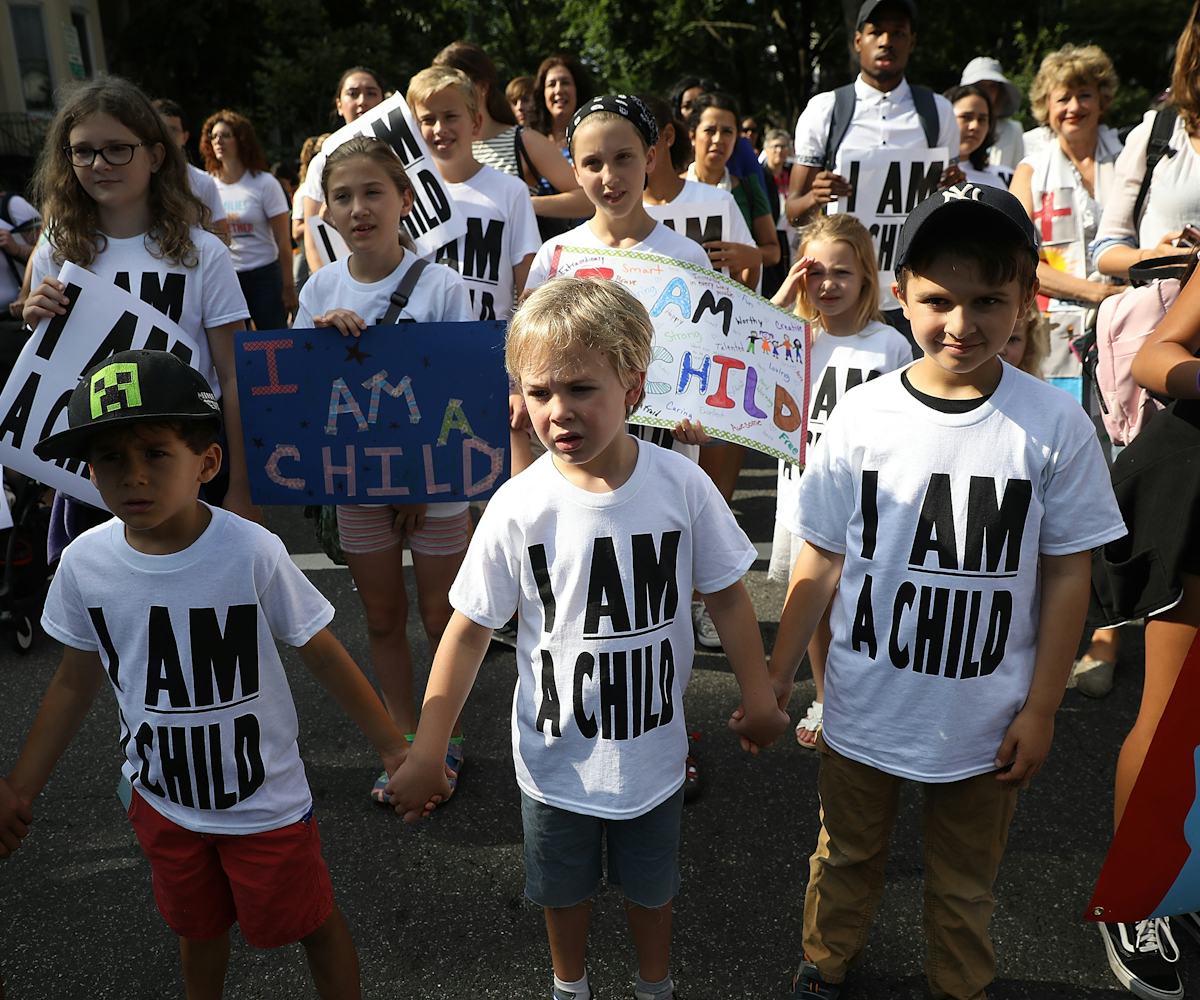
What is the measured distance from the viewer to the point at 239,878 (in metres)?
2.02

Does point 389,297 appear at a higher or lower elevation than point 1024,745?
higher

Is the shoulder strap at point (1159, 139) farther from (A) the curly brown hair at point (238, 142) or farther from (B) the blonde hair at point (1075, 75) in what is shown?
(A) the curly brown hair at point (238, 142)

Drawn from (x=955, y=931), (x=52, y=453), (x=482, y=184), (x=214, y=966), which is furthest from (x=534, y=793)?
(x=482, y=184)

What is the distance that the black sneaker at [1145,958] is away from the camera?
2.31 m

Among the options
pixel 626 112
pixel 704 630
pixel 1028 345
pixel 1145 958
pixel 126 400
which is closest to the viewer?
pixel 126 400

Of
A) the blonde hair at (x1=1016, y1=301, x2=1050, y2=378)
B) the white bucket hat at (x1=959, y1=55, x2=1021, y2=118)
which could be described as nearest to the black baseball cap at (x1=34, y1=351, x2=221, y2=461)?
the blonde hair at (x1=1016, y1=301, x2=1050, y2=378)

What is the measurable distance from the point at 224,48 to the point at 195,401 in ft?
86.1

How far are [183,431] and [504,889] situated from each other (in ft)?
4.87

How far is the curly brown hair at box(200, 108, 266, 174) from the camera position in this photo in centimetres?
695

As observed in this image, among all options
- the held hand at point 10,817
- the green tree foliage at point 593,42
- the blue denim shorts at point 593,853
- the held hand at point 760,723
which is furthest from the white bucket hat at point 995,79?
the green tree foliage at point 593,42

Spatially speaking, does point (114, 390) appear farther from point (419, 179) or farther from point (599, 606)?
point (419, 179)

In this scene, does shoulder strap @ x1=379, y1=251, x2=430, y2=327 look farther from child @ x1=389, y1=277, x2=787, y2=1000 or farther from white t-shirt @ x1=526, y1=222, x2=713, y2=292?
child @ x1=389, y1=277, x2=787, y2=1000

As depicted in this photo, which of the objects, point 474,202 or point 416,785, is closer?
point 416,785

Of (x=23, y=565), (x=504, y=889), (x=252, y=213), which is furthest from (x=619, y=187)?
(x=252, y=213)
